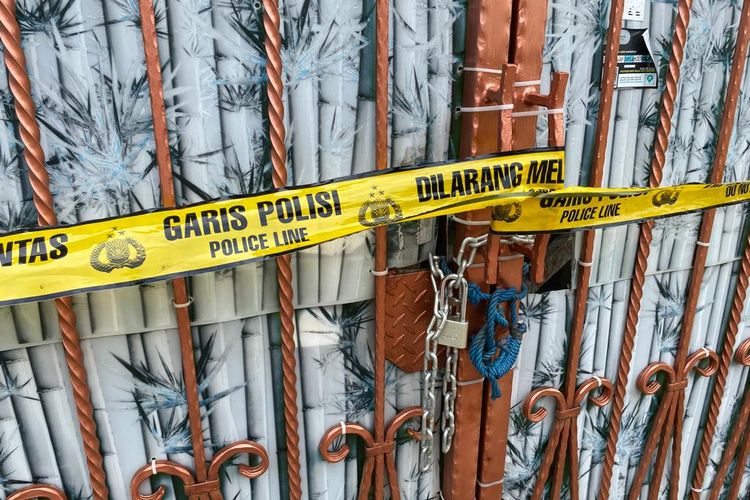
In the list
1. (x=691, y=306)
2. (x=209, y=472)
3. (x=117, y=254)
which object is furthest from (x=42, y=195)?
(x=691, y=306)

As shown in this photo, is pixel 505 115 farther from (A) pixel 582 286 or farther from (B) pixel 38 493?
(B) pixel 38 493

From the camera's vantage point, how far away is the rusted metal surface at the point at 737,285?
1.31 m

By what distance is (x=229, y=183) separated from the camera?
1.04 meters

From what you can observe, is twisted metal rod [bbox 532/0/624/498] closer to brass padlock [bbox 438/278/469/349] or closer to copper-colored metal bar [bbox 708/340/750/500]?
brass padlock [bbox 438/278/469/349]

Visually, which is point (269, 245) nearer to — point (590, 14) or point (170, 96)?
point (170, 96)

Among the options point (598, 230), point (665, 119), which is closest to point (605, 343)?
point (598, 230)

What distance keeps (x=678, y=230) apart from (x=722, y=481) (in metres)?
0.94

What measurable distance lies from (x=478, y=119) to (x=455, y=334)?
0.45 meters

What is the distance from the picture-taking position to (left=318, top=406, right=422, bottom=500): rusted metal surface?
1.25 m

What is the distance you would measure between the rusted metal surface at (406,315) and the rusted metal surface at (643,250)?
58 cm

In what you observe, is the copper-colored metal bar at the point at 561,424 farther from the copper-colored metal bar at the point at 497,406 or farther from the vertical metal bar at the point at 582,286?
the copper-colored metal bar at the point at 497,406

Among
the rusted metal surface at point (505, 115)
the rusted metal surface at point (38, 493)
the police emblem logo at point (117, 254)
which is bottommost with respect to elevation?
the rusted metal surface at point (38, 493)

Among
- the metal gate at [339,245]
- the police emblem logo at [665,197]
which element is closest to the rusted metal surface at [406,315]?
the metal gate at [339,245]

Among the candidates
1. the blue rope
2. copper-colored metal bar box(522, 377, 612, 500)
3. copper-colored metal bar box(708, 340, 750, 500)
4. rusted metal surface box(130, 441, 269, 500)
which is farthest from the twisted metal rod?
rusted metal surface box(130, 441, 269, 500)
